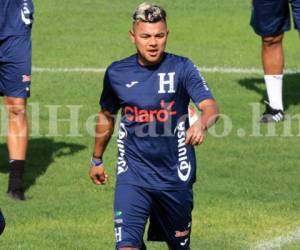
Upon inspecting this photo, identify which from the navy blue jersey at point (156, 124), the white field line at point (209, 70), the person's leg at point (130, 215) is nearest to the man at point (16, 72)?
the navy blue jersey at point (156, 124)

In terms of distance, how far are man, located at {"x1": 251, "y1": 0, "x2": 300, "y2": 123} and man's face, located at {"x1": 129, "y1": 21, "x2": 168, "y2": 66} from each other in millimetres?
6426

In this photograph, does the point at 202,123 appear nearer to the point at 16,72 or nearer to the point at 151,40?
the point at 151,40

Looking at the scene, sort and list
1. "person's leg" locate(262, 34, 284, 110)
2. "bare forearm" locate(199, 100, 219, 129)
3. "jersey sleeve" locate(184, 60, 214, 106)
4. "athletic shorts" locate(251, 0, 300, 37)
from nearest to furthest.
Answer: "bare forearm" locate(199, 100, 219, 129)
"jersey sleeve" locate(184, 60, 214, 106)
"athletic shorts" locate(251, 0, 300, 37)
"person's leg" locate(262, 34, 284, 110)

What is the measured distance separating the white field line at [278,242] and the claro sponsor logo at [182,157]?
1598mm

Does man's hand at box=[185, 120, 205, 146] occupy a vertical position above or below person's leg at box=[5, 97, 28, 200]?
above

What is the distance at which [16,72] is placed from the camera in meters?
11.8

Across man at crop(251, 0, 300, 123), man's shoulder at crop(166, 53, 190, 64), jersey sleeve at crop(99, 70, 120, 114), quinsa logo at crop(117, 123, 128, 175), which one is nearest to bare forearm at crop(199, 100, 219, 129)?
man's shoulder at crop(166, 53, 190, 64)

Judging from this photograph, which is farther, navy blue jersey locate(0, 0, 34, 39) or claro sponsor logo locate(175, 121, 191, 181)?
navy blue jersey locate(0, 0, 34, 39)

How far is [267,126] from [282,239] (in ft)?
14.9

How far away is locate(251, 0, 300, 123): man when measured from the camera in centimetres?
1484

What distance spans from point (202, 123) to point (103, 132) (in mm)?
1179

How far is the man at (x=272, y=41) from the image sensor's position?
48.7 ft

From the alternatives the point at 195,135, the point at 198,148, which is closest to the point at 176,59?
the point at 195,135

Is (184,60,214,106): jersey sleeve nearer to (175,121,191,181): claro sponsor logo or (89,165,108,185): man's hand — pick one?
(175,121,191,181): claro sponsor logo
